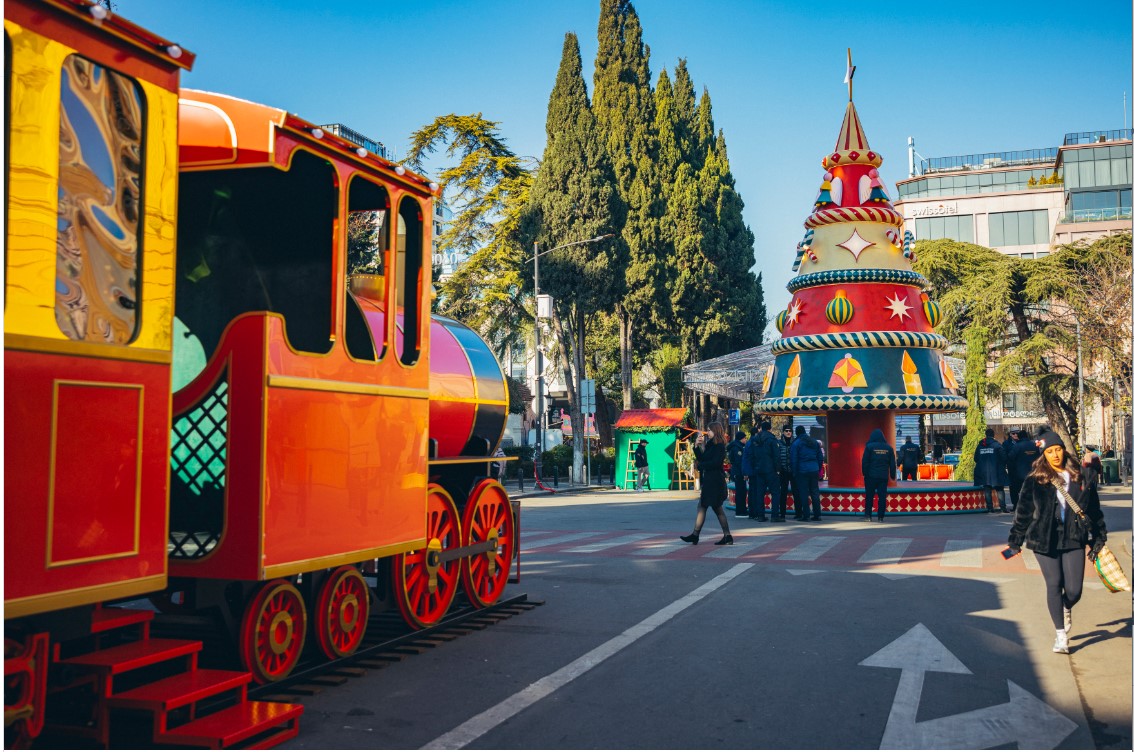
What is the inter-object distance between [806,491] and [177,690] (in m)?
15.5

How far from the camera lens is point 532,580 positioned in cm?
1084

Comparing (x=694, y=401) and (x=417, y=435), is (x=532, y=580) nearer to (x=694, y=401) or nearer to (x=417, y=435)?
(x=417, y=435)

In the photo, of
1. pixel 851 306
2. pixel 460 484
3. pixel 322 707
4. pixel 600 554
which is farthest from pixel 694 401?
pixel 322 707

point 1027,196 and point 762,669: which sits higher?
point 1027,196

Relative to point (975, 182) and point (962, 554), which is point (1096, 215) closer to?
point (975, 182)

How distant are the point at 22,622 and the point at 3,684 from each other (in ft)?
0.82

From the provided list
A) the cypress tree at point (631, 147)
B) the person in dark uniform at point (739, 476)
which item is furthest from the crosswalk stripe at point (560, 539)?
the cypress tree at point (631, 147)

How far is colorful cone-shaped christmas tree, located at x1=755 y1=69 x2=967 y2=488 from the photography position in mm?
19766

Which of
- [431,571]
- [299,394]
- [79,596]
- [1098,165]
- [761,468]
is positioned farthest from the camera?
[1098,165]

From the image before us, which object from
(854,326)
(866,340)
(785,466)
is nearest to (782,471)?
(785,466)

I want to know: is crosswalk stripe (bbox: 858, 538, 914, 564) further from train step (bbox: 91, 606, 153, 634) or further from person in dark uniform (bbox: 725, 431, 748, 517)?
train step (bbox: 91, 606, 153, 634)

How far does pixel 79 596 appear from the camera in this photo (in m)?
3.97

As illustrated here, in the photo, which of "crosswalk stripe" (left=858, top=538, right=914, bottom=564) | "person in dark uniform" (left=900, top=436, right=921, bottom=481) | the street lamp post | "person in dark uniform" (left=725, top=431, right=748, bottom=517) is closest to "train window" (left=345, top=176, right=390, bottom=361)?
"crosswalk stripe" (left=858, top=538, right=914, bottom=564)

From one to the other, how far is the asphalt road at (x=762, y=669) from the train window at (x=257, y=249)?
2.48 metres
